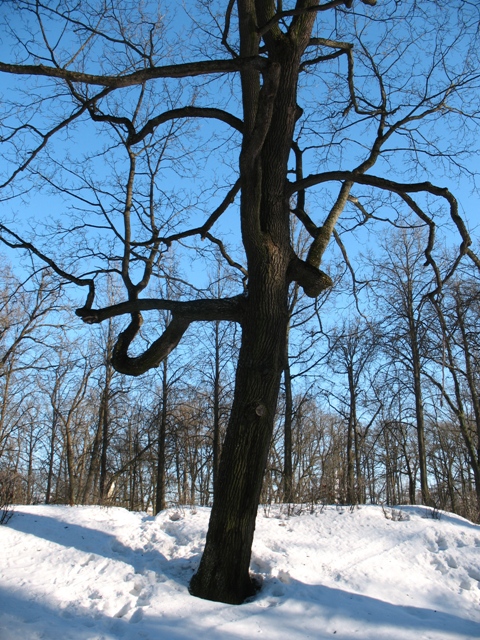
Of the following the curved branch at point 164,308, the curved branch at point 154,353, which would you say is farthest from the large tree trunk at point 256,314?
the curved branch at point 154,353

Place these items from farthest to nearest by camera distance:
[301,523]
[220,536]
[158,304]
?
1. [301,523]
2. [158,304]
3. [220,536]

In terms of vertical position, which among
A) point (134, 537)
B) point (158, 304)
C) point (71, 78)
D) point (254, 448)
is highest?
point (71, 78)

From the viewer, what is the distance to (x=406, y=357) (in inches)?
711

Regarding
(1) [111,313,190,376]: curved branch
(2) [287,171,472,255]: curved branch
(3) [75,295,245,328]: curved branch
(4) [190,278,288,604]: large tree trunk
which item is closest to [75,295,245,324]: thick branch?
(3) [75,295,245,328]: curved branch

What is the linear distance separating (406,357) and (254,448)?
14.8m

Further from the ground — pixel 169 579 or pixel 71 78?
pixel 71 78

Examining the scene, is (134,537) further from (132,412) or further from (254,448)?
(132,412)

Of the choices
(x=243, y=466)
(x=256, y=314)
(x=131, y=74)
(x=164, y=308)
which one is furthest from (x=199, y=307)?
(x=131, y=74)

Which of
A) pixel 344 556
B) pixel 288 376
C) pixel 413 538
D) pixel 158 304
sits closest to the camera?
pixel 158 304

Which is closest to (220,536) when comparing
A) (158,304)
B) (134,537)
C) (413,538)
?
(134,537)

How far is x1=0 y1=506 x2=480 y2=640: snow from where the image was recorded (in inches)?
146

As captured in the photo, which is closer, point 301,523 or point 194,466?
point 301,523

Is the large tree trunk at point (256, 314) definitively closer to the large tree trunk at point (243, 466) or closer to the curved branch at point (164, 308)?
the large tree trunk at point (243, 466)

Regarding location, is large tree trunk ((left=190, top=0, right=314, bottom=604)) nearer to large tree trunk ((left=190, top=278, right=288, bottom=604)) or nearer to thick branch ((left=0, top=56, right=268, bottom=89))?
large tree trunk ((left=190, top=278, right=288, bottom=604))
